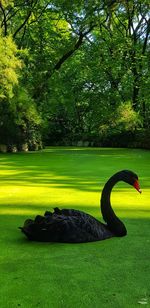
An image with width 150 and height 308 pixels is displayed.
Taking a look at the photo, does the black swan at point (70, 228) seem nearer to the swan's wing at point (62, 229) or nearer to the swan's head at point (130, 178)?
the swan's wing at point (62, 229)

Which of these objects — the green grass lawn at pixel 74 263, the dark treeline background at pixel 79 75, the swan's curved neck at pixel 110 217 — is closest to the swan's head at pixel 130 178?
the swan's curved neck at pixel 110 217

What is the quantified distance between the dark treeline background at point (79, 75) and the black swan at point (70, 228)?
1437 cm

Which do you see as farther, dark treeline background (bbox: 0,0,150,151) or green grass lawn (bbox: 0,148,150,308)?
dark treeline background (bbox: 0,0,150,151)

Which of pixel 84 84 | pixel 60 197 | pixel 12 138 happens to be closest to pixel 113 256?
pixel 60 197

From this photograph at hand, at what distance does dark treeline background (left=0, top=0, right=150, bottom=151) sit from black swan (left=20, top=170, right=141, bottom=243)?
47.1 feet

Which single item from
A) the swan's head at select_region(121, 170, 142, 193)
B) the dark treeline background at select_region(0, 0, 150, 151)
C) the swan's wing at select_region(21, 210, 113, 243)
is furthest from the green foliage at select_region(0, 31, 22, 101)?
the swan's wing at select_region(21, 210, 113, 243)

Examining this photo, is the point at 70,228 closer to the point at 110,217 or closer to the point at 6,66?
the point at 110,217

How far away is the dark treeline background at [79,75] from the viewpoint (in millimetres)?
23641

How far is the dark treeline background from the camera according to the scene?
23641 mm

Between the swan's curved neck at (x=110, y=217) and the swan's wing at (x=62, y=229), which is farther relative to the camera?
the swan's curved neck at (x=110, y=217)

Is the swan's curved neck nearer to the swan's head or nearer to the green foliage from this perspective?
the swan's head

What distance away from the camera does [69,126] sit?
35.5 meters

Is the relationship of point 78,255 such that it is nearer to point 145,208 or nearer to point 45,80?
point 145,208

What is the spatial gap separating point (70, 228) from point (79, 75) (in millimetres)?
29816
